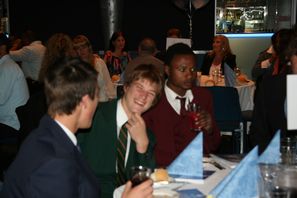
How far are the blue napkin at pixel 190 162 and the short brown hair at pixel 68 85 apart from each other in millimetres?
→ 542

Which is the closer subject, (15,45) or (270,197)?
(270,197)

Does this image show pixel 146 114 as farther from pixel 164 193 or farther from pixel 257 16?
pixel 257 16

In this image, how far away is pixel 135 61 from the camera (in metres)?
5.38

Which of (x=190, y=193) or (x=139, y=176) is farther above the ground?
(x=139, y=176)

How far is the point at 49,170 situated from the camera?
5.12ft

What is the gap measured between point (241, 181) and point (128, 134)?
786 mm

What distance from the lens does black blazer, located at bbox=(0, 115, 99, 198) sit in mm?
1561

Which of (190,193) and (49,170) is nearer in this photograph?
(49,170)

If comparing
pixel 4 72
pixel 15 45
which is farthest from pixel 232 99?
pixel 15 45

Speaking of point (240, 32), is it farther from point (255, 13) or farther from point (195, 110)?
point (195, 110)

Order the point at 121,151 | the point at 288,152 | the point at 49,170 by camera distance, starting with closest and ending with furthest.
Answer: the point at 49,170 → the point at 288,152 → the point at 121,151

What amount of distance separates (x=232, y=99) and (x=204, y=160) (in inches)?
94.3

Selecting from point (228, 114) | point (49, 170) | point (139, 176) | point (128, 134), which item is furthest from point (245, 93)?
point (49, 170)

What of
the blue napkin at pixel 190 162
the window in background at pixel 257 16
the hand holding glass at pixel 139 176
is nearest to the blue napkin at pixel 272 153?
the blue napkin at pixel 190 162
